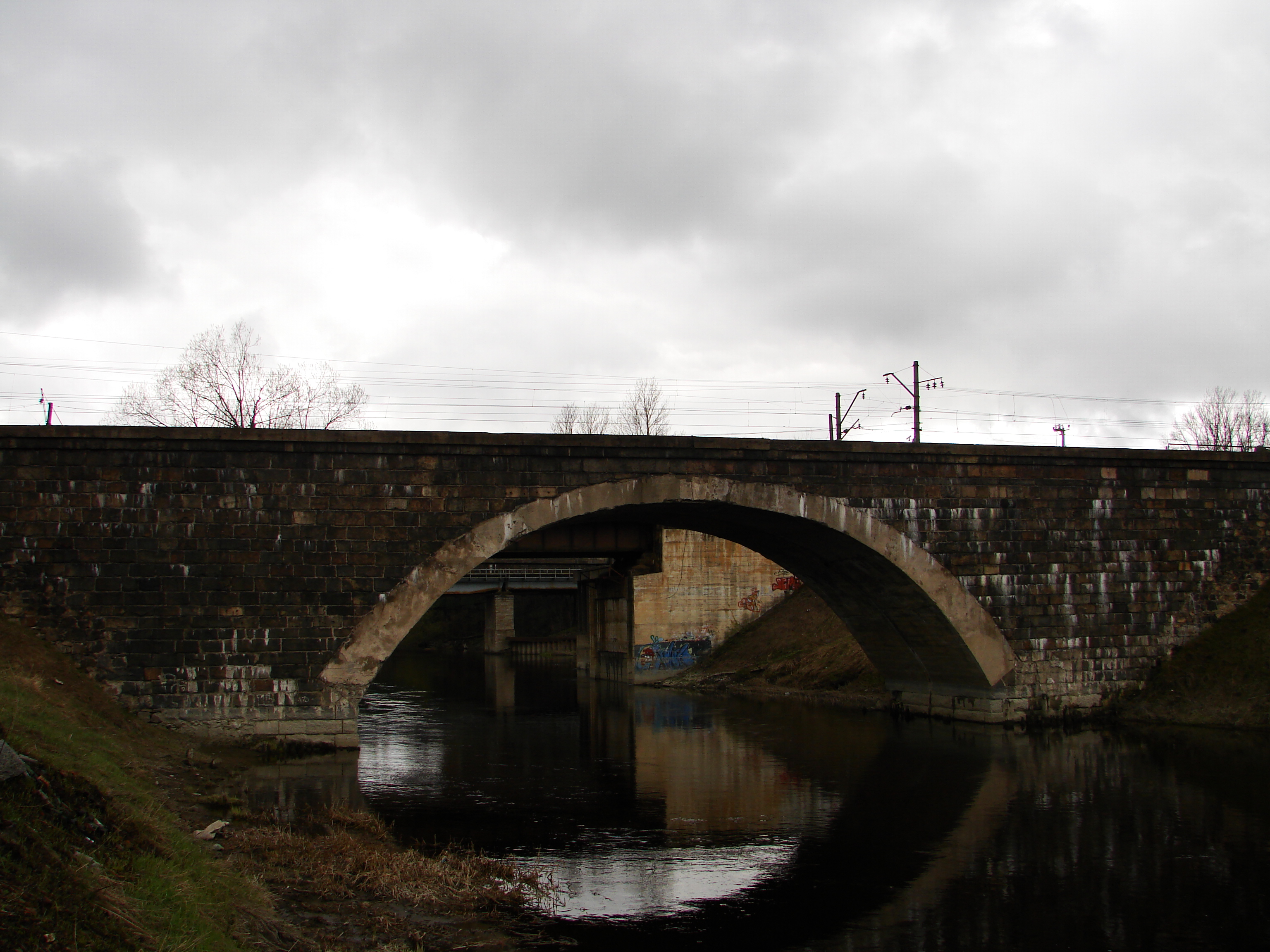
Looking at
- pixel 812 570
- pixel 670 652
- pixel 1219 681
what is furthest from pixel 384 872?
pixel 670 652

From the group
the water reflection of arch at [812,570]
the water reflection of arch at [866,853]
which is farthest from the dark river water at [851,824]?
the water reflection of arch at [812,570]

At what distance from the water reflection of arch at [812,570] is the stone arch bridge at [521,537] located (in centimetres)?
5

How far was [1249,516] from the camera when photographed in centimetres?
2348

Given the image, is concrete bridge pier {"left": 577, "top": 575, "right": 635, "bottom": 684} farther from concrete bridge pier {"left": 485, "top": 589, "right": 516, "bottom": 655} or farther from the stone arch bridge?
concrete bridge pier {"left": 485, "top": 589, "right": 516, "bottom": 655}

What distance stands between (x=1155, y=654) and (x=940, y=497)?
6383 mm

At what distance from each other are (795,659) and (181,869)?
91.7 ft

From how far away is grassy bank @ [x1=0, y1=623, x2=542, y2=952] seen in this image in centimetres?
525

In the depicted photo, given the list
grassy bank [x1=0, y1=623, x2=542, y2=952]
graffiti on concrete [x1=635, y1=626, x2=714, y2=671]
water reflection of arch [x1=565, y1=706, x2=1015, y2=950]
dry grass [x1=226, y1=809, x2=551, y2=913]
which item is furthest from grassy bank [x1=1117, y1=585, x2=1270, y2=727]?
graffiti on concrete [x1=635, y1=626, x2=714, y2=671]

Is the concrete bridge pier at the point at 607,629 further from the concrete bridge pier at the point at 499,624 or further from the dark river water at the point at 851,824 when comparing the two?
the concrete bridge pier at the point at 499,624

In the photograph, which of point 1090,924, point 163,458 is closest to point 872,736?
point 1090,924

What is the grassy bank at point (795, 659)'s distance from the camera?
98.4ft

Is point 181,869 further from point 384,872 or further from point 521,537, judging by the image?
point 521,537

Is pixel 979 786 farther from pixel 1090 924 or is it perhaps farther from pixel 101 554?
pixel 101 554

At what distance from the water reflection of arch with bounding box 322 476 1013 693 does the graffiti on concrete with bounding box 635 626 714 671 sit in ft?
Result: 40.8
